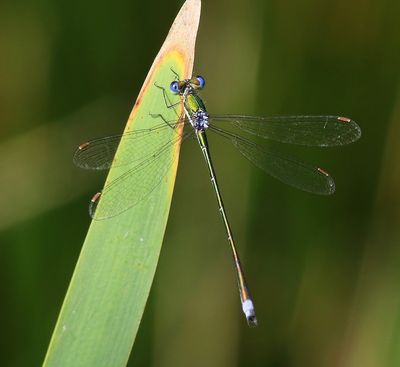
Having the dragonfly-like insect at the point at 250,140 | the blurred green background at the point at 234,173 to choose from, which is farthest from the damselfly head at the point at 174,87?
the blurred green background at the point at 234,173

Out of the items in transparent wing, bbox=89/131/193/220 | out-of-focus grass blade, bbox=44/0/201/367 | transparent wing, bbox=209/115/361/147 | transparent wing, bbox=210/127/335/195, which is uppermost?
transparent wing, bbox=209/115/361/147

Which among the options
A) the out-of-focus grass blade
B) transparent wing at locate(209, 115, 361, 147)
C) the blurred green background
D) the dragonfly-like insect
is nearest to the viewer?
the out-of-focus grass blade

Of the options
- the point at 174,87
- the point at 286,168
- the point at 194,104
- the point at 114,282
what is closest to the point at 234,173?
the point at 286,168

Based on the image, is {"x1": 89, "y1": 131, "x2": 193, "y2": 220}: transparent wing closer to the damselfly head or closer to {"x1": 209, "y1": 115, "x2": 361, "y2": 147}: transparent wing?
the damselfly head

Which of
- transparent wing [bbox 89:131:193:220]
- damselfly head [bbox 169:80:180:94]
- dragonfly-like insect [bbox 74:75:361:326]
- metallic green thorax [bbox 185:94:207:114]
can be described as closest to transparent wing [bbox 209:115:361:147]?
dragonfly-like insect [bbox 74:75:361:326]

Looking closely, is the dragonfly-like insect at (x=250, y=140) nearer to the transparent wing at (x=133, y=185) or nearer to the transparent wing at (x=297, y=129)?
the transparent wing at (x=297, y=129)

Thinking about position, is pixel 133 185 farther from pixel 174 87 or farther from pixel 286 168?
pixel 286 168
